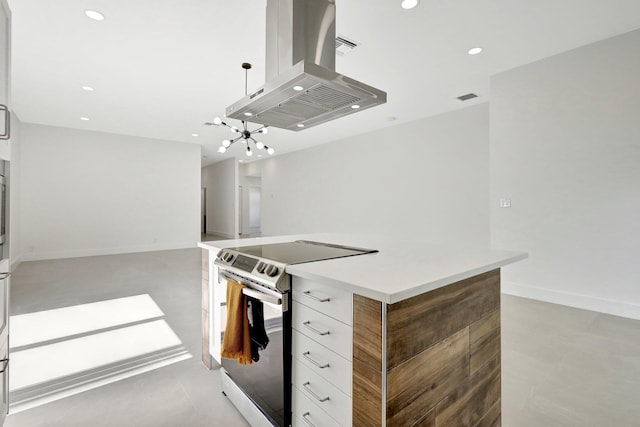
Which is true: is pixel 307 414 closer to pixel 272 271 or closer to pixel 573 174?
pixel 272 271

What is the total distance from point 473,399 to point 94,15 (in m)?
4.09

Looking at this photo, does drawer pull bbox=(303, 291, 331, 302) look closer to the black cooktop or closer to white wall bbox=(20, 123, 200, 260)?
the black cooktop

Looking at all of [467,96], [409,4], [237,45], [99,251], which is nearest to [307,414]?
[409,4]

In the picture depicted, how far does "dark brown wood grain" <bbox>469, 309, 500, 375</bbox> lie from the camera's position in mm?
1407

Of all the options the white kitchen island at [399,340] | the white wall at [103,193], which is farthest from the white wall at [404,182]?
the white kitchen island at [399,340]

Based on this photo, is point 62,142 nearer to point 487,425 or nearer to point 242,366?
point 242,366

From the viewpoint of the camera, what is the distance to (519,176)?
12.4ft

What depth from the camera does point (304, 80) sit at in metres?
1.63

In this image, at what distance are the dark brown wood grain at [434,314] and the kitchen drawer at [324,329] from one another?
0.55 feet

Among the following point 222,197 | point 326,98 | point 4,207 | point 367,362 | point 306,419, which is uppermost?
point 326,98

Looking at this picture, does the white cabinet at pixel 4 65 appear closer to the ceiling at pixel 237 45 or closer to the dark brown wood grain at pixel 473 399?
the ceiling at pixel 237 45

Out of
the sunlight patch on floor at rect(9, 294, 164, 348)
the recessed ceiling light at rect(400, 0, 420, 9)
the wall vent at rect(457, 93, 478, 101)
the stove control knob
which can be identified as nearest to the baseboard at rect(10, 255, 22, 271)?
the sunlight patch on floor at rect(9, 294, 164, 348)

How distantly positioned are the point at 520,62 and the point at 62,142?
8875mm

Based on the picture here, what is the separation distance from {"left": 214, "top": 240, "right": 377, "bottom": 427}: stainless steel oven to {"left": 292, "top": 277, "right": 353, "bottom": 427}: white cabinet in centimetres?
5
